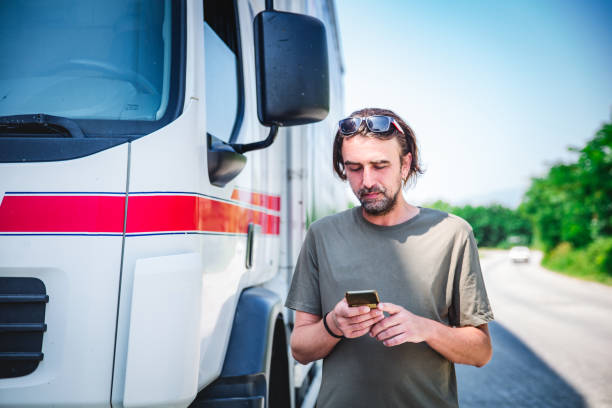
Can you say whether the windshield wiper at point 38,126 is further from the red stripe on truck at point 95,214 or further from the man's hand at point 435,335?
the man's hand at point 435,335

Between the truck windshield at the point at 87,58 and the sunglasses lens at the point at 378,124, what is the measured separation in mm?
708

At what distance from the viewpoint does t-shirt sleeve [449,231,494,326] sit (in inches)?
55.9

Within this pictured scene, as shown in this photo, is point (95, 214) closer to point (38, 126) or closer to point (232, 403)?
point (38, 126)

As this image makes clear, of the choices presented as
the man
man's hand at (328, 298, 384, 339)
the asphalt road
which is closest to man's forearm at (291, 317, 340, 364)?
the man

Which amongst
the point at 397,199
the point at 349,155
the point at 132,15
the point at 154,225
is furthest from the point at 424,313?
the point at 132,15

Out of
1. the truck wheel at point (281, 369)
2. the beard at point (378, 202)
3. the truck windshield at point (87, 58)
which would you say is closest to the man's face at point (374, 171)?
the beard at point (378, 202)

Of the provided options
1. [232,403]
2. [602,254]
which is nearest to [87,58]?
[232,403]

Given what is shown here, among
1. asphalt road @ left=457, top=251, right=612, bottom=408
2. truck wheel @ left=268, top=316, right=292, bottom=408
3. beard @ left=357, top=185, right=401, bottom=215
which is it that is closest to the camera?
beard @ left=357, top=185, right=401, bottom=215

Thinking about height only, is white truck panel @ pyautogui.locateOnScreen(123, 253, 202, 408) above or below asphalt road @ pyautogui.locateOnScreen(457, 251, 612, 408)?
above

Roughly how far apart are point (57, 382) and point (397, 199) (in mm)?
1203

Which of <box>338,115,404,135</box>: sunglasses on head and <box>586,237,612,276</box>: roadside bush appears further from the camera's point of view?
<box>586,237,612,276</box>: roadside bush

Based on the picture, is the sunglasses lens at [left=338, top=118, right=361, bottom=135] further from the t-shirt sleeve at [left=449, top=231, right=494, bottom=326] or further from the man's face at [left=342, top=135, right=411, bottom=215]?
the t-shirt sleeve at [left=449, top=231, right=494, bottom=326]

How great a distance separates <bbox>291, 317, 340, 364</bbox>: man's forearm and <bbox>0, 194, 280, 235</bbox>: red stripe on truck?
1.65ft

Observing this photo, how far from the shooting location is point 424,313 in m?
1.43
